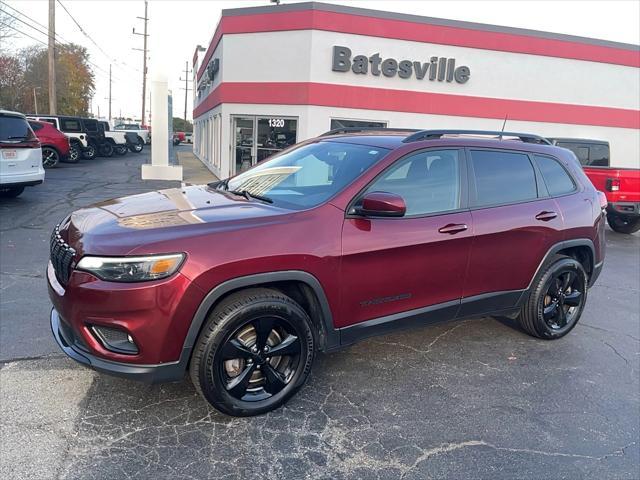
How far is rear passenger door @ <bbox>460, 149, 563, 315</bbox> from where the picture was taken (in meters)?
3.89

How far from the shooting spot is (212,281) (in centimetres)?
281

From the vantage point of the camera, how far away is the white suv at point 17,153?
30.5 ft

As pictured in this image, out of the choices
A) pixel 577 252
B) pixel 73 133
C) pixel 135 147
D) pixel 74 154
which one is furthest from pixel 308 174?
pixel 135 147

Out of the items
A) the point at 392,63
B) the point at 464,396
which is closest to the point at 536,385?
the point at 464,396

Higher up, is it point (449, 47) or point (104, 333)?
point (449, 47)

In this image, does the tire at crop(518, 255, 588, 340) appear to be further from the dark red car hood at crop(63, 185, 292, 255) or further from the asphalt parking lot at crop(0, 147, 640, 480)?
the dark red car hood at crop(63, 185, 292, 255)

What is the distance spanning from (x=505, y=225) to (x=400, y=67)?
1297 cm

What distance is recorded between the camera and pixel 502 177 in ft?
13.6

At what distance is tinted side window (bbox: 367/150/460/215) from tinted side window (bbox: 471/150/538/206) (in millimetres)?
233

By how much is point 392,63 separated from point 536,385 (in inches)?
536

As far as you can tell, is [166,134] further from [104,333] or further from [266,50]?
[104,333]

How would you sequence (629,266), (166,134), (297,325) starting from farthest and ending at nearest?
(166,134) < (629,266) < (297,325)

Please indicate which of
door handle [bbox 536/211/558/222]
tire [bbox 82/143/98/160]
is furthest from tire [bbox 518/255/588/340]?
tire [bbox 82/143/98/160]

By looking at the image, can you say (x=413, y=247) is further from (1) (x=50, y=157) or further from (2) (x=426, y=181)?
(1) (x=50, y=157)
